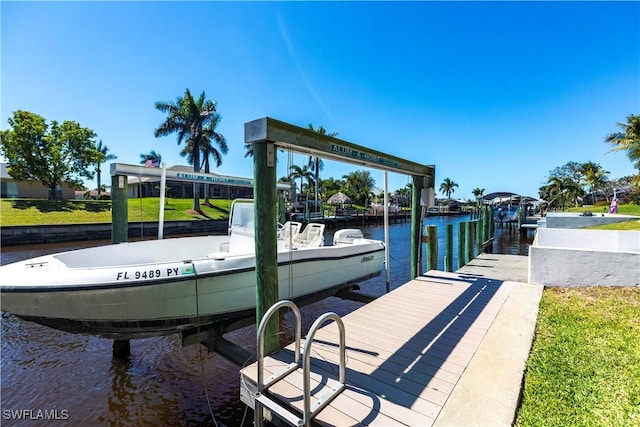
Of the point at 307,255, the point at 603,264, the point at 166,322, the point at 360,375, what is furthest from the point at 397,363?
the point at 603,264

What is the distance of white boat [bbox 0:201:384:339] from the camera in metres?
3.84

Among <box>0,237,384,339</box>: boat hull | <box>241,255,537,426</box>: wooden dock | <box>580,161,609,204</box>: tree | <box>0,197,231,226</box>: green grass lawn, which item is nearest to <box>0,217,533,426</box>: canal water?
A: <box>0,237,384,339</box>: boat hull

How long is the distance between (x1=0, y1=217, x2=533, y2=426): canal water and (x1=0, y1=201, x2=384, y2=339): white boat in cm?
87

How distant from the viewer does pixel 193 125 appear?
108 ft

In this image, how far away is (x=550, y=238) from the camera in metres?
8.91

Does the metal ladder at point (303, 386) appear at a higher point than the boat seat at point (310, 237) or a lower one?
lower

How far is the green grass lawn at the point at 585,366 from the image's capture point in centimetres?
262

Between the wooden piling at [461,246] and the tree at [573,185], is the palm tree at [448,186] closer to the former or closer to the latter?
the tree at [573,185]

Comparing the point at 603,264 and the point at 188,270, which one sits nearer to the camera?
the point at 188,270

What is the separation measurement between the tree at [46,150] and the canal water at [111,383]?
31353 millimetres

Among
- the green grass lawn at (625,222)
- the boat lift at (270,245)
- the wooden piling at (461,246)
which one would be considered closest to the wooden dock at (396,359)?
the boat lift at (270,245)

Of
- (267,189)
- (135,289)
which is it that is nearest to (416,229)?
(267,189)

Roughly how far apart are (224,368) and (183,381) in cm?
68

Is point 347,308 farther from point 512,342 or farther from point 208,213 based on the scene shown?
point 208,213
